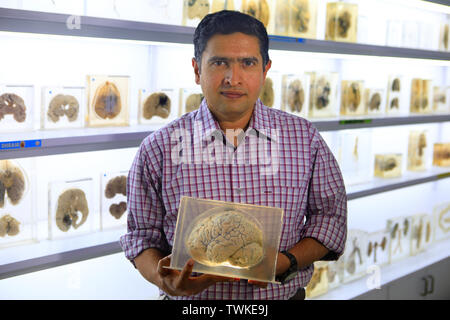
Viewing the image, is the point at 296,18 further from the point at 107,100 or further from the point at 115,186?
the point at 115,186

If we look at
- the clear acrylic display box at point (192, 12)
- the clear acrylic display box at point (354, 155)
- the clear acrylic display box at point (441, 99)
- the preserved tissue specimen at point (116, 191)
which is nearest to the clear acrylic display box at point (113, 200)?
the preserved tissue specimen at point (116, 191)

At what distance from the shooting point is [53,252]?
199 centimetres

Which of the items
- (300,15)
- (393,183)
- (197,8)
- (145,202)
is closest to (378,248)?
(393,183)

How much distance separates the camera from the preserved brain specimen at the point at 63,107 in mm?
2047

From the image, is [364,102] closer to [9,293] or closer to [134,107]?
[134,107]

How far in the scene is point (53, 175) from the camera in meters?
2.35

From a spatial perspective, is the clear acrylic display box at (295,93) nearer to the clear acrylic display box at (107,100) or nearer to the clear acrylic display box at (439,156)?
the clear acrylic display box at (107,100)

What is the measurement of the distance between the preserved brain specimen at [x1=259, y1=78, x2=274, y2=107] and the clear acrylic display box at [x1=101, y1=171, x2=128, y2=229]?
2.73ft

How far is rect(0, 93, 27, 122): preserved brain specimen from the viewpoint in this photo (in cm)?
190

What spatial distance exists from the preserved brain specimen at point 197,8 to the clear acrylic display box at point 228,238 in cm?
115

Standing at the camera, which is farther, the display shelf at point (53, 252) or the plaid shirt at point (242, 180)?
the display shelf at point (53, 252)

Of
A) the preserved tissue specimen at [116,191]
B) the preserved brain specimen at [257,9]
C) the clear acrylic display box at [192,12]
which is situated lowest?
the preserved tissue specimen at [116,191]
